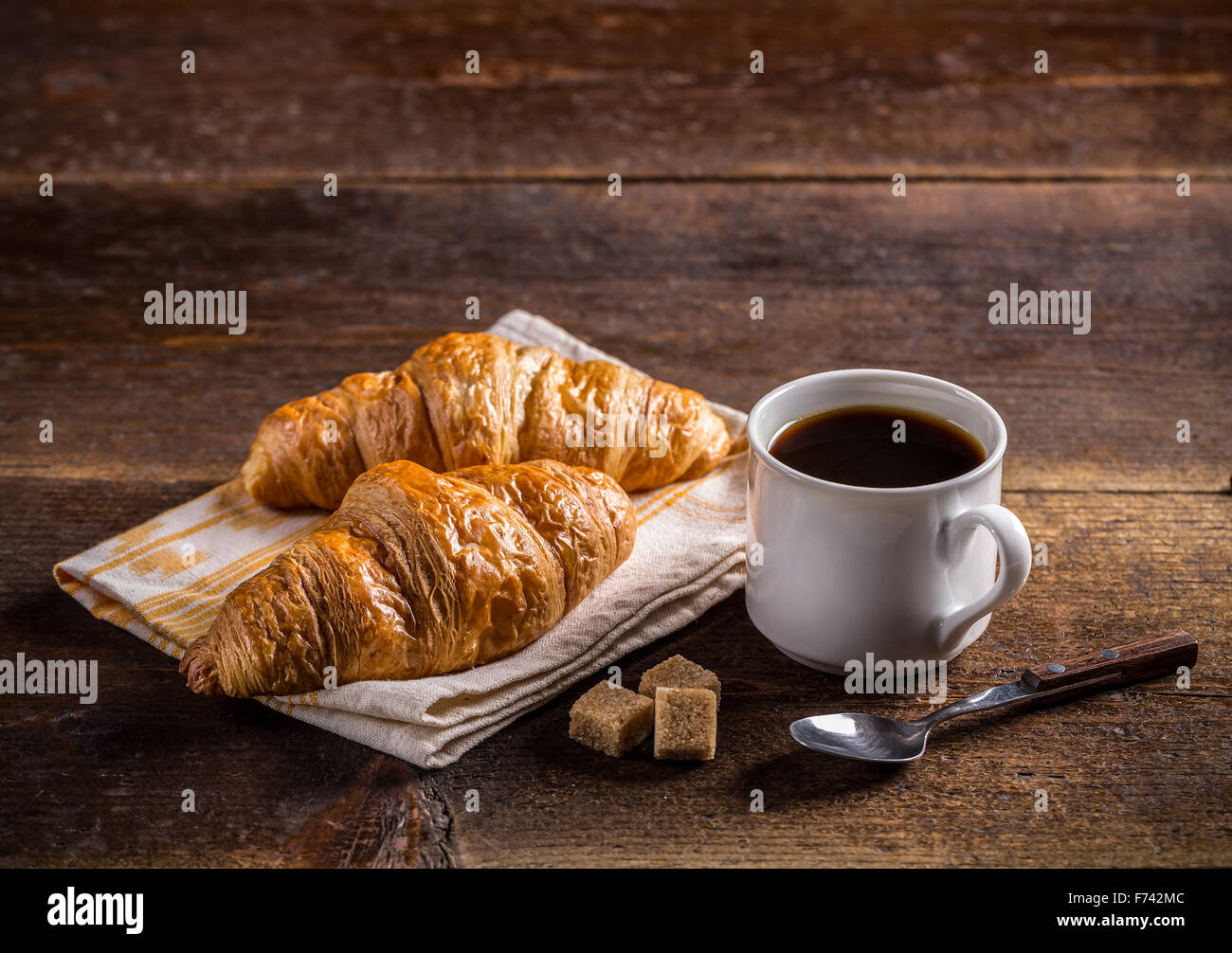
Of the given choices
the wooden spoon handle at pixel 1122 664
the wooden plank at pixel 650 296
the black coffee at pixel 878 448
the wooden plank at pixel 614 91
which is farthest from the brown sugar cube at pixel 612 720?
the wooden plank at pixel 614 91

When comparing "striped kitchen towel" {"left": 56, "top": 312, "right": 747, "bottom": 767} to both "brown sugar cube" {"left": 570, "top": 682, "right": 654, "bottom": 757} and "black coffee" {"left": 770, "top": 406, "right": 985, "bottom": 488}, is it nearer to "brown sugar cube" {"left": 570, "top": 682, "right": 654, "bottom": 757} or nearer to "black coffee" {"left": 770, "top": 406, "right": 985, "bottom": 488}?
"brown sugar cube" {"left": 570, "top": 682, "right": 654, "bottom": 757}

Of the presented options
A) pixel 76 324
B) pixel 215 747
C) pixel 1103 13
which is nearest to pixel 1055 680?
pixel 215 747

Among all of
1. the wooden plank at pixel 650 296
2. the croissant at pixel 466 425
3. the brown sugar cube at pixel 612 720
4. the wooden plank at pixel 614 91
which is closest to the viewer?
the brown sugar cube at pixel 612 720

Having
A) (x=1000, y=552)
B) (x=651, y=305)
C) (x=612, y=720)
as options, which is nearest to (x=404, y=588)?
(x=612, y=720)

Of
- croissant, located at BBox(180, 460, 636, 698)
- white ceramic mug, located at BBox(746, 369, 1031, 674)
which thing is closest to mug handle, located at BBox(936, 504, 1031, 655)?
white ceramic mug, located at BBox(746, 369, 1031, 674)

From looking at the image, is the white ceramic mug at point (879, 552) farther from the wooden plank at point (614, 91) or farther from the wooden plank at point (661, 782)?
the wooden plank at point (614, 91)
